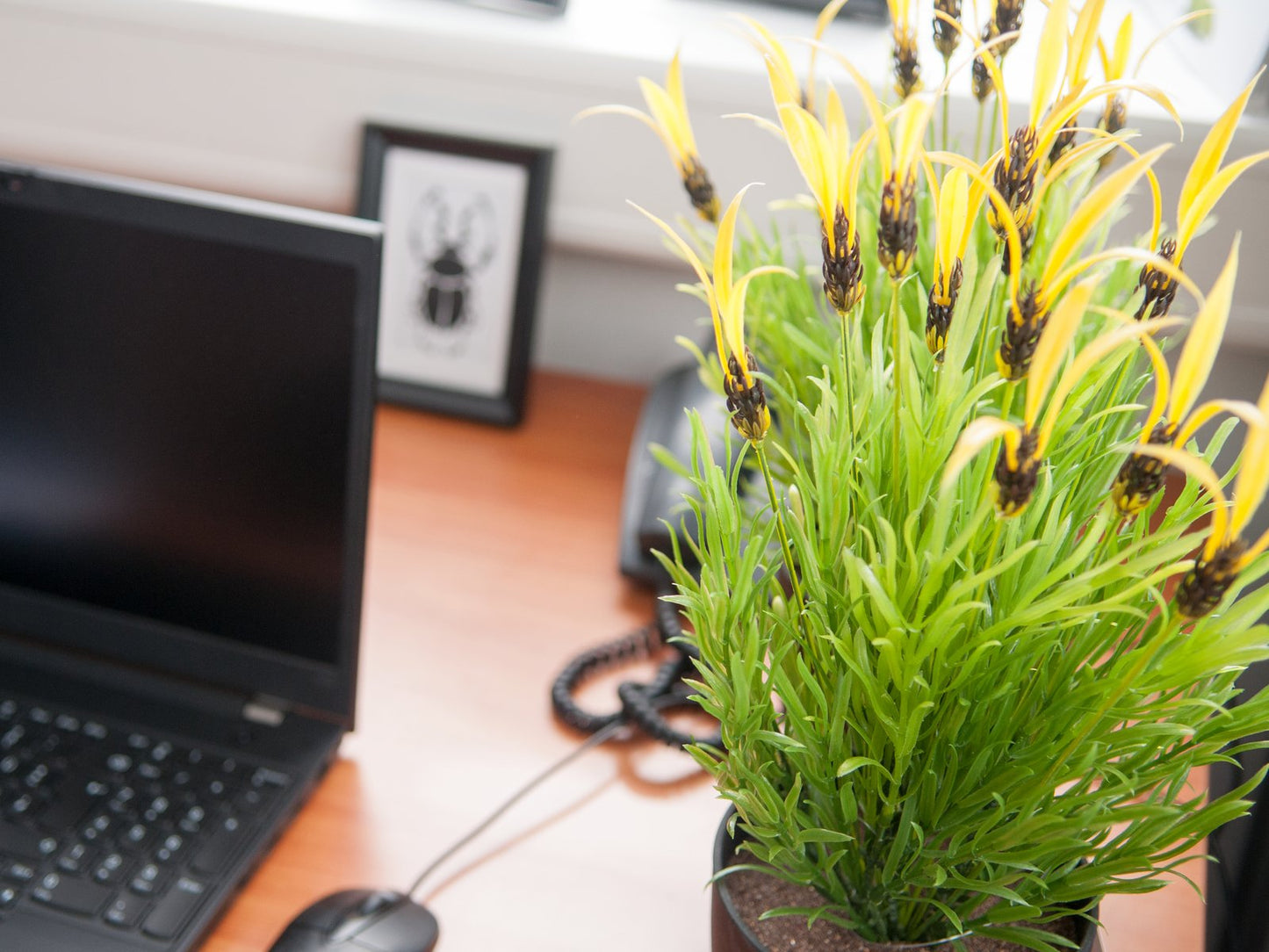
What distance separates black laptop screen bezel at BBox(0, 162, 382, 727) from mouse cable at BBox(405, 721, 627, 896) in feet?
0.31

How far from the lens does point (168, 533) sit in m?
0.63

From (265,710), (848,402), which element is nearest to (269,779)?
(265,710)

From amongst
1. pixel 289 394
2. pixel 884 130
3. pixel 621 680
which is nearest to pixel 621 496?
pixel 621 680

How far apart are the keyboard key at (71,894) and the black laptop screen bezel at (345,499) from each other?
13cm

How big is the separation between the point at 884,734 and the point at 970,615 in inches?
2.2

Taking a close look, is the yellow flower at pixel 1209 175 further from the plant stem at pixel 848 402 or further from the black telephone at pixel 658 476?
the black telephone at pixel 658 476

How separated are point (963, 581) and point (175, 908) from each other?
0.42 metres

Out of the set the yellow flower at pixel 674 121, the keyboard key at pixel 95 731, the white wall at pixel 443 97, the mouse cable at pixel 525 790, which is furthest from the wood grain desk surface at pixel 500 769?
the yellow flower at pixel 674 121

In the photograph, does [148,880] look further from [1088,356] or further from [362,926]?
→ [1088,356]

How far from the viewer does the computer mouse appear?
53 centimetres

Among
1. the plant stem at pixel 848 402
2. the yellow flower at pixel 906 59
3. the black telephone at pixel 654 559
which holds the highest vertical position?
the yellow flower at pixel 906 59

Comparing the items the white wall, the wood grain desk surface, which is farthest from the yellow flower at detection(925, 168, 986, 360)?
the white wall

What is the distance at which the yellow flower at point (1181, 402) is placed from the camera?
25cm

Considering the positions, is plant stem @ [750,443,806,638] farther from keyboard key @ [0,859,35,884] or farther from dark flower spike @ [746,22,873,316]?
keyboard key @ [0,859,35,884]
